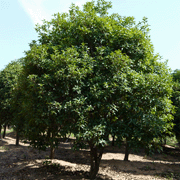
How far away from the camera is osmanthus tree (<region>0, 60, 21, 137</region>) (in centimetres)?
2164

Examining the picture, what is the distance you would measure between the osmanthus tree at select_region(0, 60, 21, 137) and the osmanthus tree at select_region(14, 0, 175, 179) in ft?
38.5

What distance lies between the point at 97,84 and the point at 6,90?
17.0 meters

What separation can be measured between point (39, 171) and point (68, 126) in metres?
6.60

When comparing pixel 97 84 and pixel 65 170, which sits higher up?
pixel 97 84

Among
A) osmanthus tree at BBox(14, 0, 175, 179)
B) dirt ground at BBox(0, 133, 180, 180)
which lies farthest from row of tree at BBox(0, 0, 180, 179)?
dirt ground at BBox(0, 133, 180, 180)

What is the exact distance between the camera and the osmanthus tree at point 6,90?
2164 centimetres

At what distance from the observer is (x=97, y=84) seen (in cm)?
909

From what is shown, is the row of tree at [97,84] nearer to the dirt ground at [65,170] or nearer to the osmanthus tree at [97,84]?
the osmanthus tree at [97,84]

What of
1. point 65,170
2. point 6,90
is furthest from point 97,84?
point 6,90

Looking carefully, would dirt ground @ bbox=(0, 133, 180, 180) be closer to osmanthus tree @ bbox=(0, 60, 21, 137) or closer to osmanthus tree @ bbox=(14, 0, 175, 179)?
osmanthus tree @ bbox=(14, 0, 175, 179)

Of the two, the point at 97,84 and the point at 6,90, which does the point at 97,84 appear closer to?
the point at 97,84

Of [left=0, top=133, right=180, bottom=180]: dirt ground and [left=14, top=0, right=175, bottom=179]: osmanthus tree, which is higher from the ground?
[left=14, top=0, right=175, bottom=179]: osmanthus tree

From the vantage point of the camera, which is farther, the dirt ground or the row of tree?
the dirt ground

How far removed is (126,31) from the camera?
10438mm
